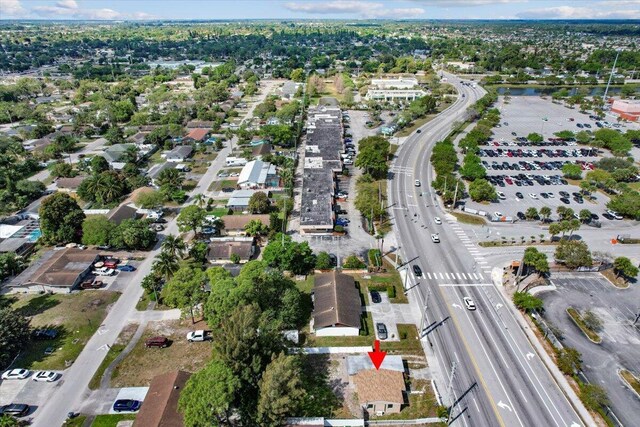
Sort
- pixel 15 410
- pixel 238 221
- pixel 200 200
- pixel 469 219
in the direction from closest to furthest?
pixel 15 410
pixel 238 221
pixel 469 219
pixel 200 200

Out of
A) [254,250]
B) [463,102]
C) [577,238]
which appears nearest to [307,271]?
[254,250]

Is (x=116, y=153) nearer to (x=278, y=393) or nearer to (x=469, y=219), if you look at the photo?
(x=469, y=219)

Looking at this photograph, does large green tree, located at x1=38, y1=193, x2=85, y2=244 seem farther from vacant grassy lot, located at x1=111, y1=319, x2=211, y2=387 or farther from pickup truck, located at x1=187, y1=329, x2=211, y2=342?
pickup truck, located at x1=187, y1=329, x2=211, y2=342

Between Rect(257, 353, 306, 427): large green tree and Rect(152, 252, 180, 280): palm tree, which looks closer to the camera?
Rect(257, 353, 306, 427): large green tree

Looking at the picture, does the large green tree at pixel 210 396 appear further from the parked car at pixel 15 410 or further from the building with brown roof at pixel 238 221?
the building with brown roof at pixel 238 221

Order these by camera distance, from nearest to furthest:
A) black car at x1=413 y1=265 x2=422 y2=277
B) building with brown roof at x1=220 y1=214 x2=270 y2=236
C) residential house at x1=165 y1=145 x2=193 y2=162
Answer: black car at x1=413 y1=265 x2=422 y2=277 < building with brown roof at x1=220 y1=214 x2=270 y2=236 < residential house at x1=165 y1=145 x2=193 y2=162

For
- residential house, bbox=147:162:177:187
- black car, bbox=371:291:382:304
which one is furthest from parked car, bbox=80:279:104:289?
black car, bbox=371:291:382:304

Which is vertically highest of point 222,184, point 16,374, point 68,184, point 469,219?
point 469,219

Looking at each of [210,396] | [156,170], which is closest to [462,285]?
[210,396]
